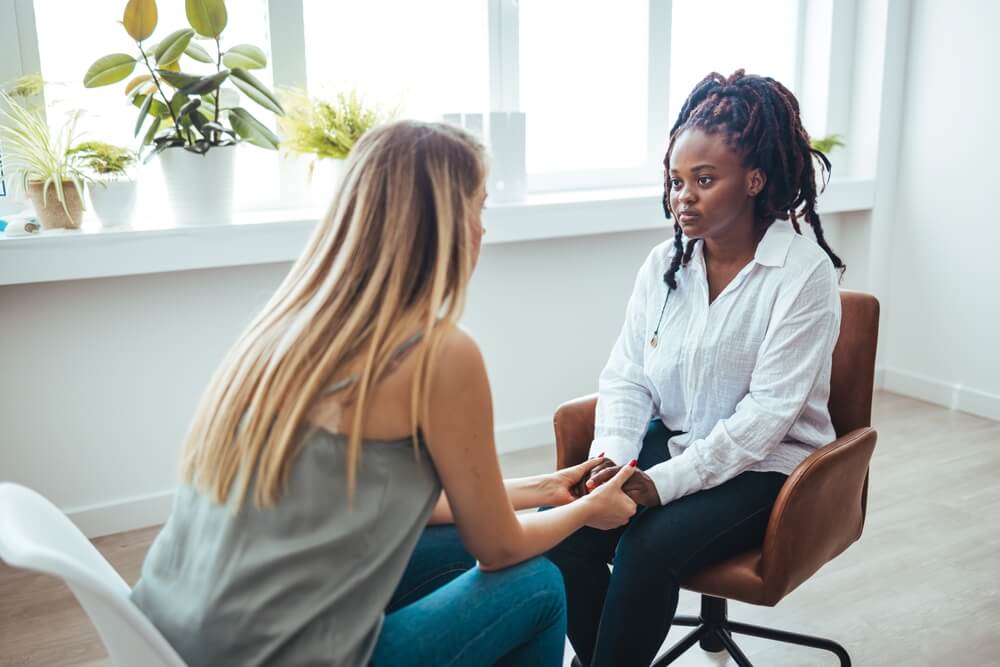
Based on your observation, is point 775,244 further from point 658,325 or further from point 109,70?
point 109,70

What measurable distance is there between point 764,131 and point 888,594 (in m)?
1.23

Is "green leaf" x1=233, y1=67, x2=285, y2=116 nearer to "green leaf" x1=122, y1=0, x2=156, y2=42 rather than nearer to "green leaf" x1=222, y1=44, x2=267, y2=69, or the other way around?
"green leaf" x1=222, y1=44, x2=267, y2=69

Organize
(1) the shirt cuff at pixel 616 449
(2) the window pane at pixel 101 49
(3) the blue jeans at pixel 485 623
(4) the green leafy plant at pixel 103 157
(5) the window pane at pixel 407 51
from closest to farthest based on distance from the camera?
1. (3) the blue jeans at pixel 485 623
2. (1) the shirt cuff at pixel 616 449
3. (4) the green leafy plant at pixel 103 157
4. (2) the window pane at pixel 101 49
5. (5) the window pane at pixel 407 51

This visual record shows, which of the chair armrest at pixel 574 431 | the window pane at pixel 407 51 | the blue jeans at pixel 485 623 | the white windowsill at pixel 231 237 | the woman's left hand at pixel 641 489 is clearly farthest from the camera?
the window pane at pixel 407 51

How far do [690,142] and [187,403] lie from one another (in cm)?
169

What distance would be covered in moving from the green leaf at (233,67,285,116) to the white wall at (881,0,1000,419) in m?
2.46

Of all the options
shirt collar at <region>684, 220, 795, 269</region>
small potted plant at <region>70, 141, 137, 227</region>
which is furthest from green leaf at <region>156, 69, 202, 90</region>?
shirt collar at <region>684, 220, 795, 269</region>

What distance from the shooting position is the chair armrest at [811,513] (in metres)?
1.51

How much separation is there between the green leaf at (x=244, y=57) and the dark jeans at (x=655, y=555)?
1.60 m

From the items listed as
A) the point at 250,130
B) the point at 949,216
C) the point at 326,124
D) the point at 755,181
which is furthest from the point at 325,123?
the point at 949,216

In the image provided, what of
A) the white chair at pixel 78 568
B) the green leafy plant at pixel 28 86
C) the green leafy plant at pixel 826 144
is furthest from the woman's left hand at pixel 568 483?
the green leafy plant at pixel 826 144

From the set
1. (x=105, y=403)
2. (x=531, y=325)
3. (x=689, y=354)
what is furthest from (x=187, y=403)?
(x=689, y=354)

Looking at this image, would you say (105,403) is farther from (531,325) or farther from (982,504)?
(982,504)

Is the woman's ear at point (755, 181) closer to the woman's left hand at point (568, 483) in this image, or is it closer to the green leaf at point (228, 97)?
the woman's left hand at point (568, 483)
